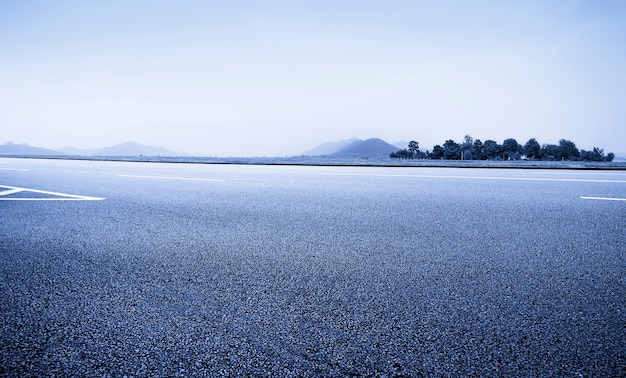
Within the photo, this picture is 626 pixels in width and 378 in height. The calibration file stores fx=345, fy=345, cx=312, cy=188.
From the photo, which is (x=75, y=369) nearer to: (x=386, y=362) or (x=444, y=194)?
(x=386, y=362)

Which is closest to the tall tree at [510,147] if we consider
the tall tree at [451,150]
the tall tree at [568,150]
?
the tall tree at [568,150]

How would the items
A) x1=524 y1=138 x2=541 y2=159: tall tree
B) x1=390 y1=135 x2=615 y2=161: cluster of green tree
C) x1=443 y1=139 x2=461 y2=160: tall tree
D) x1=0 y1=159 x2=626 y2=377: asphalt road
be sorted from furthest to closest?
x1=524 y1=138 x2=541 y2=159: tall tree < x1=390 y1=135 x2=615 y2=161: cluster of green tree < x1=443 y1=139 x2=461 y2=160: tall tree < x1=0 y1=159 x2=626 y2=377: asphalt road

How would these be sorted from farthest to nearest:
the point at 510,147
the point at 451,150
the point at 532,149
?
the point at 532,149 → the point at 510,147 → the point at 451,150

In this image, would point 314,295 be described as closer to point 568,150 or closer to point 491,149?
point 491,149

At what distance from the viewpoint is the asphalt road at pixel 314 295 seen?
1293mm

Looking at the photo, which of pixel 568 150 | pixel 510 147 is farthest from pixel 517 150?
pixel 568 150

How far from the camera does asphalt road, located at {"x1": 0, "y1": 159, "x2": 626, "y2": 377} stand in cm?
129

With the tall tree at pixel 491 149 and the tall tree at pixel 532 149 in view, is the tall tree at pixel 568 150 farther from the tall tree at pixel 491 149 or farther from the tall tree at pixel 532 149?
the tall tree at pixel 491 149

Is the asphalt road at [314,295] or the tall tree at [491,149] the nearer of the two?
the asphalt road at [314,295]

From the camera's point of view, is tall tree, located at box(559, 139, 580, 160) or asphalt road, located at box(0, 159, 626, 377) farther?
tall tree, located at box(559, 139, 580, 160)

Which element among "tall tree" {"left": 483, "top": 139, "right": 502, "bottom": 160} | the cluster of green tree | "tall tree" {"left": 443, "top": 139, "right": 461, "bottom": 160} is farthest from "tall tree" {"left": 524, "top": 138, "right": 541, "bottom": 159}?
"tall tree" {"left": 443, "top": 139, "right": 461, "bottom": 160}

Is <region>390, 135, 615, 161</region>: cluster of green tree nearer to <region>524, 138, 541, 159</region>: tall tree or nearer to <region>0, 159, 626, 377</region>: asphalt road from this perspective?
<region>524, 138, 541, 159</region>: tall tree

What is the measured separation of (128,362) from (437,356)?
3.80ft

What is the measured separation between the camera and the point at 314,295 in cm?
184
